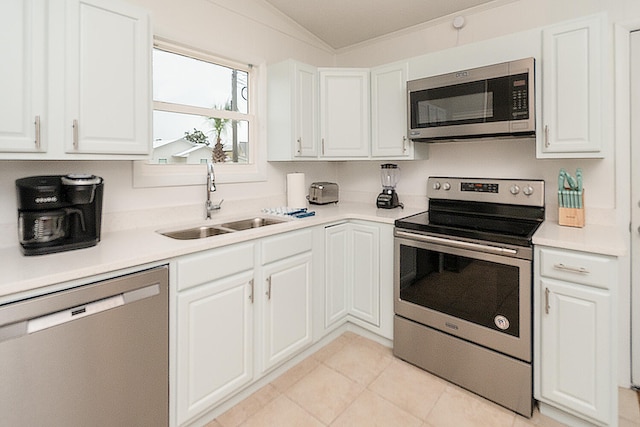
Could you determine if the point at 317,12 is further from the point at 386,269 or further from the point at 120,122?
the point at 386,269

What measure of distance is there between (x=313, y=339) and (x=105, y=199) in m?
1.54

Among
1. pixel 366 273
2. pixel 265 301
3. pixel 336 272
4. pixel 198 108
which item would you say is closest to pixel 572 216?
pixel 366 273

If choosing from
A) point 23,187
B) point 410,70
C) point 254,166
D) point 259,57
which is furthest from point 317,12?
point 23,187

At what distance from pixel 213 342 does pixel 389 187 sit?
6.16 feet

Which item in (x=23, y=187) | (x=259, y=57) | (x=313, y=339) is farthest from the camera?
(x=259, y=57)

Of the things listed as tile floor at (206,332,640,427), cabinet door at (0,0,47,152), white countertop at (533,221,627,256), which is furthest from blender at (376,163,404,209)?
cabinet door at (0,0,47,152)

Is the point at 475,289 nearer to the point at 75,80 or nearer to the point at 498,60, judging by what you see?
the point at 498,60

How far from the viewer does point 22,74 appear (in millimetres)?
1328

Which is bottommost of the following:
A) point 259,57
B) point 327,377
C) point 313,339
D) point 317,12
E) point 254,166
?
point 327,377

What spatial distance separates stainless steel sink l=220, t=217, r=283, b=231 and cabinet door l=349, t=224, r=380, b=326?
1.99 ft

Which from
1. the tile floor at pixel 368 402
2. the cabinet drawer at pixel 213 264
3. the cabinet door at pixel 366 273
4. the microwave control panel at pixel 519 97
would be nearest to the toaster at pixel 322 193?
the cabinet door at pixel 366 273

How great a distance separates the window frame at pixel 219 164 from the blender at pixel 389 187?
997 mm

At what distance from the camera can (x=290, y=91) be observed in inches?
101

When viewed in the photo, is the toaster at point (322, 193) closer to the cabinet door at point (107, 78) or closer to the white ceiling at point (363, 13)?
the white ceiling at point (363, 13)
